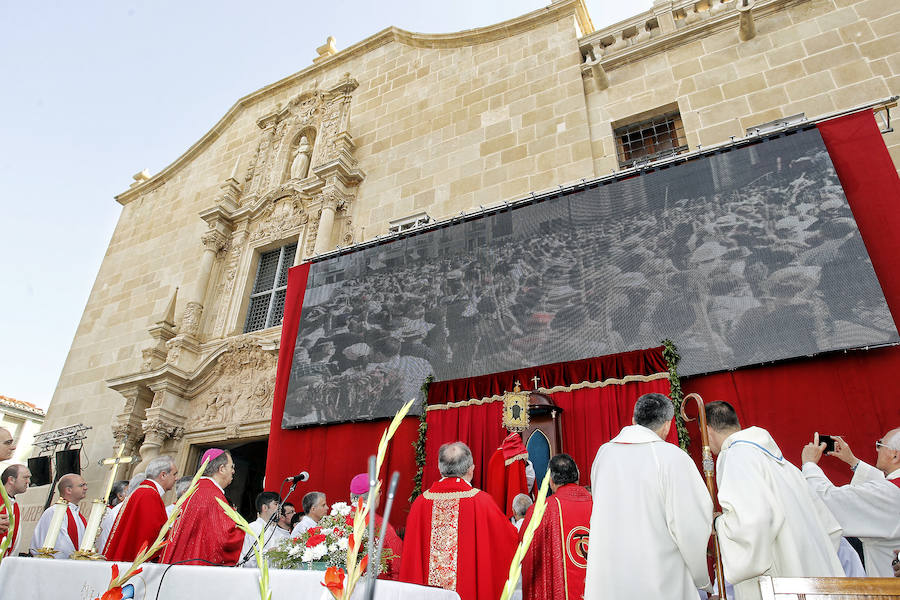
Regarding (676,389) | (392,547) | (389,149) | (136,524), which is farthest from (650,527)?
(389,149)

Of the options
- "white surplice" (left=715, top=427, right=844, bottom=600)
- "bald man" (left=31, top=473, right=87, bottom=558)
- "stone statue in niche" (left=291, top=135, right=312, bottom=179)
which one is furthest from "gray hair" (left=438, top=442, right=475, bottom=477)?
"stone statue in niche" (left=291, top=135, right=312, bottom=179)

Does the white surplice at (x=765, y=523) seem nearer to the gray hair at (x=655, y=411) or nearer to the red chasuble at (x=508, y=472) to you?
the gray hair at (x=655, y=411)

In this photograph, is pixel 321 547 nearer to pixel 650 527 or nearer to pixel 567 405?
pixel 650 527

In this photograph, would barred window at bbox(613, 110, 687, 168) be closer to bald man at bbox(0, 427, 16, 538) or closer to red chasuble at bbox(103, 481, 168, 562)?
red chasuble at bbox(103, 481, 168, 562)

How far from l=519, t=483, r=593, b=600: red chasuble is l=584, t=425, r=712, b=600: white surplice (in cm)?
65

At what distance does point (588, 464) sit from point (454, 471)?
2556 millimetres

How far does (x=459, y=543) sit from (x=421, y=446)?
315cm

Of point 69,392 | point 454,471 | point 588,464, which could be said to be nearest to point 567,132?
point 588,464

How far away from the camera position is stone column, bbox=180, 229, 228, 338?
10276mm

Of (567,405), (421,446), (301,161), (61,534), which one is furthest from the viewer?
(301,161)

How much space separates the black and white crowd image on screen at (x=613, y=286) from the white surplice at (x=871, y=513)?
2081 mm

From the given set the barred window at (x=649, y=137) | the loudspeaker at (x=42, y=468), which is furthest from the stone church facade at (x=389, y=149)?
the loudspeaker at (x=42, y=468)

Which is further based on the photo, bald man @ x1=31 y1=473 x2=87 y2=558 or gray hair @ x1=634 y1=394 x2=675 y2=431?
bald man @ x1=31 y1=473 x2=87 y2=558

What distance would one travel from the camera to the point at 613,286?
21.1ft
